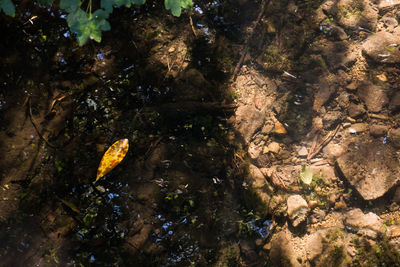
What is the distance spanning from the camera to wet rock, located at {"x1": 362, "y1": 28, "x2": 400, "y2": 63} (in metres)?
3.67

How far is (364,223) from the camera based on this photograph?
2.99 meters

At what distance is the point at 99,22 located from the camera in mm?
2119

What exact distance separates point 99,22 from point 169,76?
43.5 inches

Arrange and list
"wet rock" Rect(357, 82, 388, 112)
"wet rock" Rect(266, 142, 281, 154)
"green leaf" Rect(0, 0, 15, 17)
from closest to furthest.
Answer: "green leaf" Rect(0, 0, 15, 17) < "wet rock" Rect(266, 142, 281, 154) < "wet rock" Rect(357, 82, 388, 112)

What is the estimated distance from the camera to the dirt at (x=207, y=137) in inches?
95.9

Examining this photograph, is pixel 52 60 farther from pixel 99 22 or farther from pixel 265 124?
pixel 265 124

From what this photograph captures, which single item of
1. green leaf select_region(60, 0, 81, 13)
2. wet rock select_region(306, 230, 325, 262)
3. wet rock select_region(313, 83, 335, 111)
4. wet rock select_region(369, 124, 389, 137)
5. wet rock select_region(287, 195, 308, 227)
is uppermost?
green leaf select_region(60, 0, 81, 13)

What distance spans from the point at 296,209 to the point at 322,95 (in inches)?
67.4

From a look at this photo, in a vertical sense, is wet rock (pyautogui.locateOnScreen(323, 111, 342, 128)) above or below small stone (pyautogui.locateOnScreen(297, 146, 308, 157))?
above

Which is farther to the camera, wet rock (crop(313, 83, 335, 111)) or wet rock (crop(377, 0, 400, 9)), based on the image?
wet rock (crop(377, 0, 400, 9))

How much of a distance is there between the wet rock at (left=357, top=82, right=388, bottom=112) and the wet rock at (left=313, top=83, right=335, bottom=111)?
1.37 ft

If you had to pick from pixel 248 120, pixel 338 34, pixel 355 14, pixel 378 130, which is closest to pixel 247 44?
pixel 248 120

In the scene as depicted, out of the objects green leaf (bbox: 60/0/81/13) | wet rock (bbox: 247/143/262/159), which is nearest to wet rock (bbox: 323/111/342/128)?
wet rock (bbox: 247/143/262/159)

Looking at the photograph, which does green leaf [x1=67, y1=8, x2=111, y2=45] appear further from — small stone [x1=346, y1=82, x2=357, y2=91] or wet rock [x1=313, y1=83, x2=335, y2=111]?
small stone [x1=346, y1=82, x2=357, y2=91]
